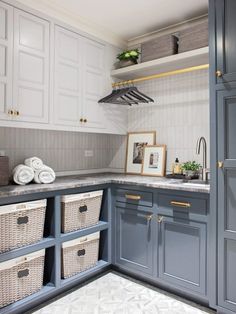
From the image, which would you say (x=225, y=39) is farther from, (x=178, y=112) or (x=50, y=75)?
(x=50, y=75)

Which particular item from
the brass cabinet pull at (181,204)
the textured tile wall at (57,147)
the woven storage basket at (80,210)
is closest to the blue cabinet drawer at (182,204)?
the brass cabinet pull at (181,204)

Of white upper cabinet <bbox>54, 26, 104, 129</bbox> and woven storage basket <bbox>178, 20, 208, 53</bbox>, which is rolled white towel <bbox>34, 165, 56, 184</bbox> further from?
woven storage basket <bbox>178, 20, 208, 53</bbox>

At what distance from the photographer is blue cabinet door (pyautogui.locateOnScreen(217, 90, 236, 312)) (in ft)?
6.21

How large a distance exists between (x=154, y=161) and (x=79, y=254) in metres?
1.28

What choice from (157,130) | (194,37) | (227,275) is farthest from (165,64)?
(227,275)

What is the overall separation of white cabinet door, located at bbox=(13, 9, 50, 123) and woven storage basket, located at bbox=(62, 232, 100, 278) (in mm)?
1140

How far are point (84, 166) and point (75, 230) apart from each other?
1.03m

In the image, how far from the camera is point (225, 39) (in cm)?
192

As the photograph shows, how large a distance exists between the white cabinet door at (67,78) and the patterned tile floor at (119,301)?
5.09 feet

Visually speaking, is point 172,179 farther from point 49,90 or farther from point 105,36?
point 105,36

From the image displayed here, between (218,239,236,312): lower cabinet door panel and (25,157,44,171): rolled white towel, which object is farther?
(25,157,44,171): rolled white towel

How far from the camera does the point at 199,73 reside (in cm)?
278

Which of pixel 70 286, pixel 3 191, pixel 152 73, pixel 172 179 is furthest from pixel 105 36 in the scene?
pixel 70 286

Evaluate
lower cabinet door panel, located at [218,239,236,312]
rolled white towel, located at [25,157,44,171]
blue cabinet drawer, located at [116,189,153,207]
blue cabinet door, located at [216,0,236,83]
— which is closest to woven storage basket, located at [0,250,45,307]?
rolled white towel, located at [25,157,44,171]
